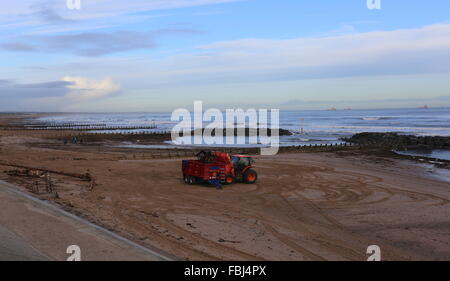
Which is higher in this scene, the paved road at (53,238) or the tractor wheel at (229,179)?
the paved road at (53,238)

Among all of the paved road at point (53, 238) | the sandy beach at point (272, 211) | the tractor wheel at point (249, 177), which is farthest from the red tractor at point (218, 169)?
the paved road at point (53, 238)

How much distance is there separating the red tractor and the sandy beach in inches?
20.3

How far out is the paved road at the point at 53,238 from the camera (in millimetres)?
Answer: 8469

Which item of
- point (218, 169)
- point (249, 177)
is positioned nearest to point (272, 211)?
point (218, 169)

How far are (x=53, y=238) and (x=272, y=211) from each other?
320 inches

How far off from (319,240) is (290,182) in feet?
33.8

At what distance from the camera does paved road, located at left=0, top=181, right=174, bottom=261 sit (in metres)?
8.47

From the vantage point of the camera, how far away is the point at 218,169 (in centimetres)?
1953

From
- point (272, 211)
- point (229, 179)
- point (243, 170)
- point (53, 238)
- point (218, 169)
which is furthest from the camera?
point (243, 170)

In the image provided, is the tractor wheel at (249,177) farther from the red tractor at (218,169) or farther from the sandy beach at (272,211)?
the sandy beach at (272,211)

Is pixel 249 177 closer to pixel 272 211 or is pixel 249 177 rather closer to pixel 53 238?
pixel 272 211

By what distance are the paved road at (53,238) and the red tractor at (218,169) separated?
27.3 feet

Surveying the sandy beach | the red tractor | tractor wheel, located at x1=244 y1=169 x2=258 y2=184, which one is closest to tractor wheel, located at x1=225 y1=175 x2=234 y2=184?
the red tractor
